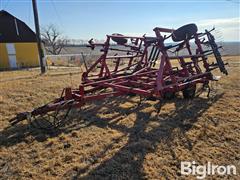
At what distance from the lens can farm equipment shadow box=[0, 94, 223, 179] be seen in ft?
10.0

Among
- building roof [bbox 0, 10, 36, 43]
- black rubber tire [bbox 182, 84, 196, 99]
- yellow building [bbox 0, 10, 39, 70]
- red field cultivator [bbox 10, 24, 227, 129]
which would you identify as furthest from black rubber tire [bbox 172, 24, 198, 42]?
building roof [bbox 0, 10, 36, 43]

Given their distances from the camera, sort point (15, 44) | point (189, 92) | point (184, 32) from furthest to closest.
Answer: point (15, 44) < point (189, 92) < point (184, 32)

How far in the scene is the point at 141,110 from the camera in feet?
17.8

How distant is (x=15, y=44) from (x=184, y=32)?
63.4 feet

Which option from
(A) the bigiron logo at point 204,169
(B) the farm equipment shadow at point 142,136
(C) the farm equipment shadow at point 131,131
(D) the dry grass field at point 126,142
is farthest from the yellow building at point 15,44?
(A) the bigiron logo at point 204,169

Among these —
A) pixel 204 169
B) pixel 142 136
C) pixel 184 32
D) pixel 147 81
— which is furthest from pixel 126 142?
pixel 184 32

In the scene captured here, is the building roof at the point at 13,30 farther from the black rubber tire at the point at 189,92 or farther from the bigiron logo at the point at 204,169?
the bigiron logo at the point at 204,169

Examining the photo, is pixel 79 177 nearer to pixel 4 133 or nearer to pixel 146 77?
pixel 4 133

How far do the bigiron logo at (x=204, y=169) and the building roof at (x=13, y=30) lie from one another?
70.0ft

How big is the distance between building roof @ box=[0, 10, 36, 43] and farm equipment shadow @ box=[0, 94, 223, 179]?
18179mm

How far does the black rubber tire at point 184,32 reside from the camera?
566cm

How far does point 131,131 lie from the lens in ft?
14.0

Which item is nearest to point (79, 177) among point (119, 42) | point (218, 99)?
point (218, 99)

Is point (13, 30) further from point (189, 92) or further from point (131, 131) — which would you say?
point (131, 131)
